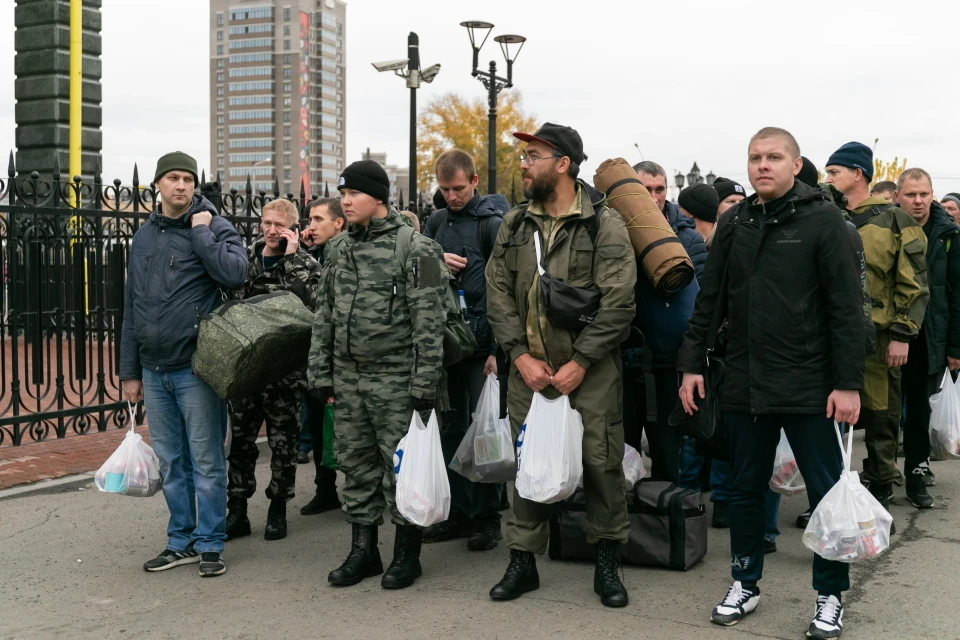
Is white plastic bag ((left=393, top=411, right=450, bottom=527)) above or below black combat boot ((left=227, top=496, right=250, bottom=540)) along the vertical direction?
above

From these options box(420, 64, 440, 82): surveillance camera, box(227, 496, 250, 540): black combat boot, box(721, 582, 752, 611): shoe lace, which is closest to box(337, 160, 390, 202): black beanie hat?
box(227, 496, 250, 540): black combat boot

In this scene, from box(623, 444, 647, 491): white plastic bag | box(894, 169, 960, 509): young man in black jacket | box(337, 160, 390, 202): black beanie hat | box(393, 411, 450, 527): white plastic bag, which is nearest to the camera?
box(393, 411, 450, 527): white plastic bag

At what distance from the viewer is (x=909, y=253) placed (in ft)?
19.8

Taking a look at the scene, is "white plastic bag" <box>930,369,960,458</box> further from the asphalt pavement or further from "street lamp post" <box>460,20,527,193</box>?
"street lamp post" <box>460,20,527,193</box>

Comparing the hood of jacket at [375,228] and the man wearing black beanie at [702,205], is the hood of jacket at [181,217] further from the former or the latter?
the man wearing black beanie at [702,205]

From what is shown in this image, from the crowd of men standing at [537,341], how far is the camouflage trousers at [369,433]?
11 mm

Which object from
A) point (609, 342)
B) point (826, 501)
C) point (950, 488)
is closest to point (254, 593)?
point (609, 342)

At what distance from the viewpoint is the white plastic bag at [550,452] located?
4.51 metres

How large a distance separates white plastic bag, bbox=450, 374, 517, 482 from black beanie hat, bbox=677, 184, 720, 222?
2183 millimetres

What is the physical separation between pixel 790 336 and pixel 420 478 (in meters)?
1.79

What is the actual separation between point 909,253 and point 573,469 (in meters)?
2.83

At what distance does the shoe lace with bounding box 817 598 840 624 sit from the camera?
163 inches

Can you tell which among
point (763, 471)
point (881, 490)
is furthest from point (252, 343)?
point (881, 490)

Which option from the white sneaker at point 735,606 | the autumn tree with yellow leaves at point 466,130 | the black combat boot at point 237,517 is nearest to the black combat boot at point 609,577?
the white sneaker at point 735,606
